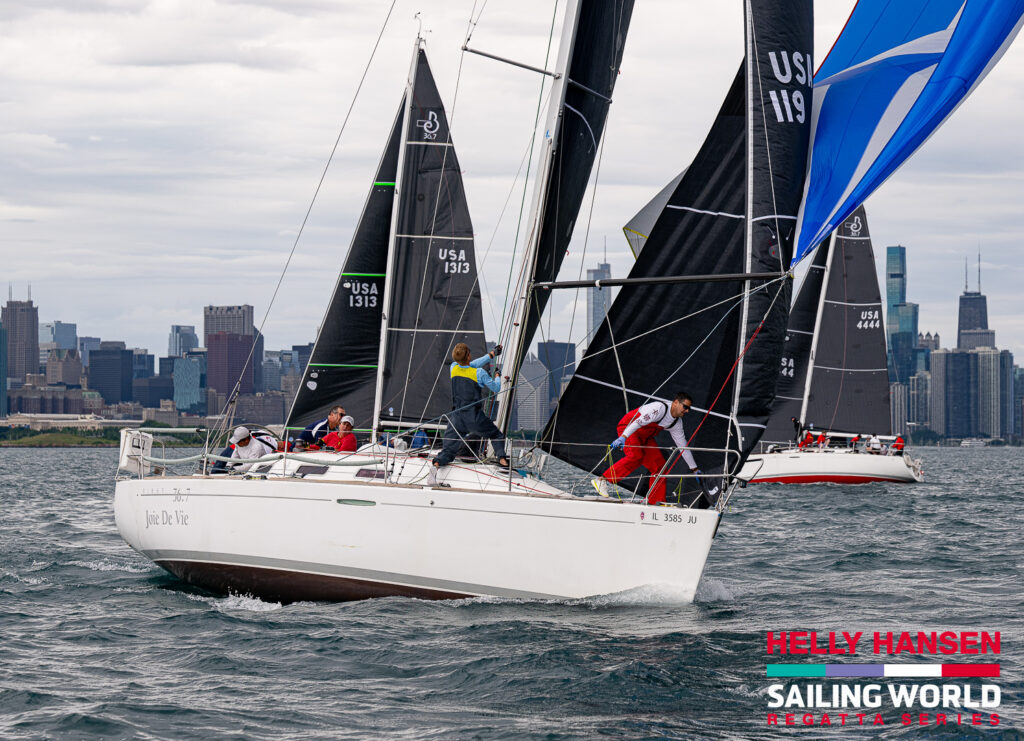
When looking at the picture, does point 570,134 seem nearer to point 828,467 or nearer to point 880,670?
point 880,670

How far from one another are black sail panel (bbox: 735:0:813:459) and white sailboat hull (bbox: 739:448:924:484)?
78.5 ft

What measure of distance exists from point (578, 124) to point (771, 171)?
6.61 ft

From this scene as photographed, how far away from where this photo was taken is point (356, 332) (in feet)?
55.4

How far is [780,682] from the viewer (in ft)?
25.4

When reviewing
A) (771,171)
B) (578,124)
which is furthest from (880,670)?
(578,124)

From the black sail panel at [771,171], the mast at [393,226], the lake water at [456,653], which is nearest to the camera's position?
the lake water at [456,653]

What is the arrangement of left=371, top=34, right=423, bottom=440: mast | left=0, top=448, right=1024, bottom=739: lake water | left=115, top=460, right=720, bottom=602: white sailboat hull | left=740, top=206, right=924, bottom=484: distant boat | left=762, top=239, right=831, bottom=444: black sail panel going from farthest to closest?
left=740, top=206, right=924, bottom=484: distant boat, left=762, top=239, right=831, bottom=444: black sail panel, left=371, top=34, right=423, bottom=440: mast, left=115, top=460, right=720, bottom=602: white sailboat hull, left=0, top=448, right=1024, bottom=739: lake water

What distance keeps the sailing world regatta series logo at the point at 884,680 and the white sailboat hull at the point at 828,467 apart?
81.7ft

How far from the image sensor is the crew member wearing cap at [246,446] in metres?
12.4

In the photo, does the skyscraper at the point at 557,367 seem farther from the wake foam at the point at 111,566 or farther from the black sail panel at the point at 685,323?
the wake foam at the point at 111,566

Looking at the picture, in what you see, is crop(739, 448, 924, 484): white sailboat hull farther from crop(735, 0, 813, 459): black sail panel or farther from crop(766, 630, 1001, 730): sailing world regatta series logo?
crop(766, 630, 1001, 730): sailing world regatta series logo

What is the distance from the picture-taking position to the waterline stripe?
7.94 meters

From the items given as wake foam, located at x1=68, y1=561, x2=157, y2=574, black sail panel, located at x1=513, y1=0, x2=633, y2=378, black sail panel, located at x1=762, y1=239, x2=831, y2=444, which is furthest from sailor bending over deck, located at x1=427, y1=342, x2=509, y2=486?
black sail panel, located at x1=762, y1=239, x2=831, y2=444

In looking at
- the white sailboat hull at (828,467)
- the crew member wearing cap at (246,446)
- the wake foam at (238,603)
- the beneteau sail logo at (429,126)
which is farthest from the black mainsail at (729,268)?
the white sailboat hull at (828,467)
